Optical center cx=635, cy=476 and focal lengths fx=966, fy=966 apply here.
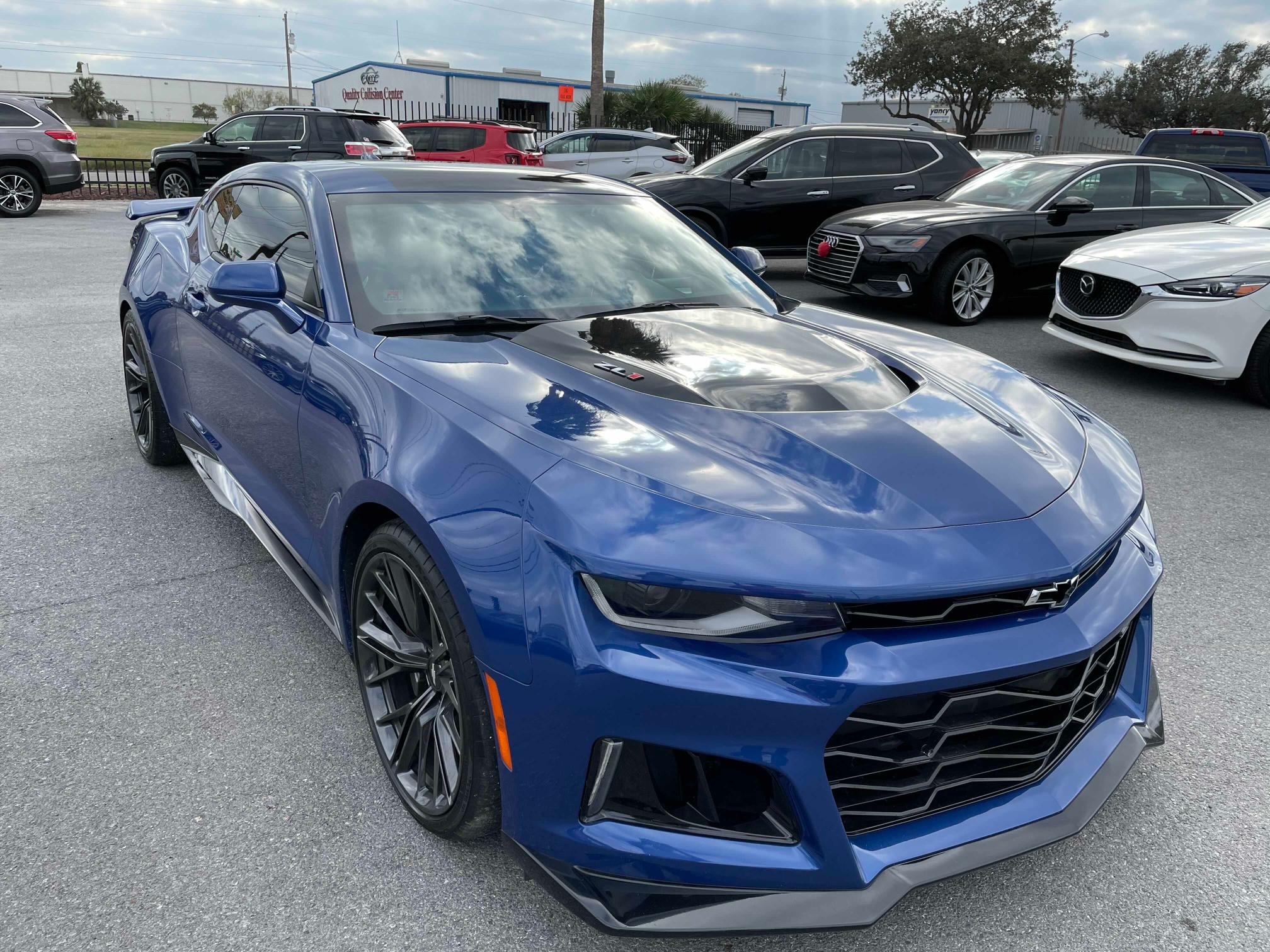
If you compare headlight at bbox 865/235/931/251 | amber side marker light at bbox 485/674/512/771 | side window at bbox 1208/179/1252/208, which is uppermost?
side window at bbox 1208/179/1252/208

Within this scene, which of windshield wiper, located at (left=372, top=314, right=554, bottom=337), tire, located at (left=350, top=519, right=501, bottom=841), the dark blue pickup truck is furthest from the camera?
the dark blue pickup truck

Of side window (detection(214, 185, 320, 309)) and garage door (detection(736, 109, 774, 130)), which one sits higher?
garage door (detection(736, 109, 774, 130))

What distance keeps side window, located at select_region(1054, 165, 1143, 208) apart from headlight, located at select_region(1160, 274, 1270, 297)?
310 cm

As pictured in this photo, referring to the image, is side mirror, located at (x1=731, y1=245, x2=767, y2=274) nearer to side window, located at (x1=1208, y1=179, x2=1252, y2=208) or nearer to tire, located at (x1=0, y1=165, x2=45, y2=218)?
side window, located at (x1=1208, y1=179, x2=1252, y2=208)

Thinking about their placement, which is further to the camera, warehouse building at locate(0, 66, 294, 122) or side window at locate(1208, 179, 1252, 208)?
warehouse building at locate(0, 66, 294, 122)

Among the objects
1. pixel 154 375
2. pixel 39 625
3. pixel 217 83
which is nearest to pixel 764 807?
pixel 39 625

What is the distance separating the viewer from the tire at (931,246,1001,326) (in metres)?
8.41

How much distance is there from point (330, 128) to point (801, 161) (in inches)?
369

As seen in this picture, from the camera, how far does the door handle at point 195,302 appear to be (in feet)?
11.9

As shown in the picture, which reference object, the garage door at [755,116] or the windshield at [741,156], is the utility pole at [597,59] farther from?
the garage door at [755,116]

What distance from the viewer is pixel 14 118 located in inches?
599

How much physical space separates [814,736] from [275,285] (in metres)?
2.08


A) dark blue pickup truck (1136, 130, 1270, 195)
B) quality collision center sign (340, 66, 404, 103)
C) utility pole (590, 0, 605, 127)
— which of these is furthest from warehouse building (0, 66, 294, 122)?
dark blue pickup truck (1136, 130, 1270, 195)

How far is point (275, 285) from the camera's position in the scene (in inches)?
112
